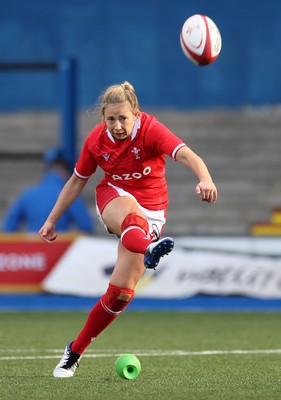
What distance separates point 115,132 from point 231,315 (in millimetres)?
5105

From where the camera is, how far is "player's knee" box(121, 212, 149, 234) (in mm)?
6645

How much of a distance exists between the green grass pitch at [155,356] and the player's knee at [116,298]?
1.36 feet

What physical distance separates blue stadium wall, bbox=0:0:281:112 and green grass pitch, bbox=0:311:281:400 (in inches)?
309

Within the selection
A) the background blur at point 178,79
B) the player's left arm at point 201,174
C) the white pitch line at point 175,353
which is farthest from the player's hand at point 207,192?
the background blur at point 178,79

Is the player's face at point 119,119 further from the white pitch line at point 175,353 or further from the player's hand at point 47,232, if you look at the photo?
the white pitch line at point 175,353

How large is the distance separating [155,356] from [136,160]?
1.76m

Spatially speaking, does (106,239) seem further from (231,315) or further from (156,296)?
(231,315)

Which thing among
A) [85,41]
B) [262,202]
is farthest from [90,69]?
[262,202]

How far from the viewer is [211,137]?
65.6ft

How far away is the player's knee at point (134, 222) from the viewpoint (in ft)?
21.8

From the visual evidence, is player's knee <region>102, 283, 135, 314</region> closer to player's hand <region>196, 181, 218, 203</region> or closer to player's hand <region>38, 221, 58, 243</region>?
player's hand <region>38, 221, 58, 243</region>

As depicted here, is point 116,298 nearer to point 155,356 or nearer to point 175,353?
point 155,356

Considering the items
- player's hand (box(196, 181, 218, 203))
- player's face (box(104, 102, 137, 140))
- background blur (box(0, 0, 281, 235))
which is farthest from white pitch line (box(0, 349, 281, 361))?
background blur (box(0, 0, 281, 235))

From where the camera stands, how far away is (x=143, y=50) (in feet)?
63.4
